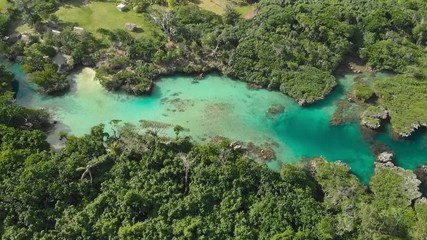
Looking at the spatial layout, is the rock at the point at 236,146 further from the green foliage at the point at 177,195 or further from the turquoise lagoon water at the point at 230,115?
the green foliage at the point at 177,195

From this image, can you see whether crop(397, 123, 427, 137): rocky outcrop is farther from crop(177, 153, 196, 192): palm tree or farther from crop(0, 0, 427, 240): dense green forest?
crop(177, 153, 196, 192): palm tree

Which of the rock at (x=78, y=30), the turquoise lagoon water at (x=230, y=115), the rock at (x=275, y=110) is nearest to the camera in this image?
the turquoise lagoon water at (x=230, y=115)

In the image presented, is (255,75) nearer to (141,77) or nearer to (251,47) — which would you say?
(251,47)

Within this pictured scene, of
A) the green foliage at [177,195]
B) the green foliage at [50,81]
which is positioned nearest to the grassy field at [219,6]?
the green foliage at [50,81]

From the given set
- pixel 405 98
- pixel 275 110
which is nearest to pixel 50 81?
pixel 275 110

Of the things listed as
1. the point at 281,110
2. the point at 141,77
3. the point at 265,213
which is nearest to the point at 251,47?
the point at 281,110

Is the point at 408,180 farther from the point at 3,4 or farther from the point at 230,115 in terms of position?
the point at 3,4
